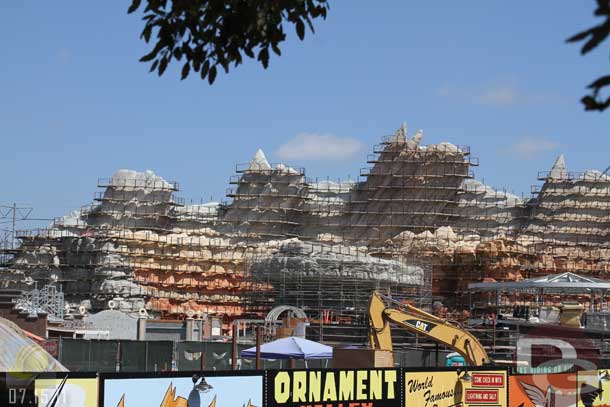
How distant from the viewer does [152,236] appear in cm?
8238

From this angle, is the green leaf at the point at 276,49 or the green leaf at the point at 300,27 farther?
the green leaf at the point at 276,49

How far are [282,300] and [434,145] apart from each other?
20331 mm

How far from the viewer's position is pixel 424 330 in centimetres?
2684

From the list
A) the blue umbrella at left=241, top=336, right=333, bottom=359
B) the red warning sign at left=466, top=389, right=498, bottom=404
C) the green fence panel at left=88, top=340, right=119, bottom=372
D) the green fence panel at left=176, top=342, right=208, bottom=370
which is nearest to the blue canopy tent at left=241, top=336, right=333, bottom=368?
the blue umbrella at left=241, top=336, right=333, bottom=359

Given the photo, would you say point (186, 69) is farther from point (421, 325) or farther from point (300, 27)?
point (421, 325)

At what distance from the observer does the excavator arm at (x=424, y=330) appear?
26484mm

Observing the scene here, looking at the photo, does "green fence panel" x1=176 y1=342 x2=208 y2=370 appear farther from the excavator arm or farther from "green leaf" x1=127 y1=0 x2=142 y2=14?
"green leaf" x1=127 y1=0 x2=142 y2=14

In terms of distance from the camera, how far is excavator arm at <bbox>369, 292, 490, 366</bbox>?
26.5m

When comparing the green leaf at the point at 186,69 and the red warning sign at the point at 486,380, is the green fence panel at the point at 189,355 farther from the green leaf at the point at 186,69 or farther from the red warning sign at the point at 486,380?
the green leaf at the point at 186,69

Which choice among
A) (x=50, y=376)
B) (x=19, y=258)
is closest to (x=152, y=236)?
(x=19, y=258)

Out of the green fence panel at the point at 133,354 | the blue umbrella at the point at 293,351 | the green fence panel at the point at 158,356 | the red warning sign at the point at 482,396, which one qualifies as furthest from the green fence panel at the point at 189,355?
the red warning sign at the point at 482,396

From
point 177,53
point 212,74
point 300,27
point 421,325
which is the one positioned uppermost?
point 300,27

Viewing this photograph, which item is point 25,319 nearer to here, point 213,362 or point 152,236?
point 213,362

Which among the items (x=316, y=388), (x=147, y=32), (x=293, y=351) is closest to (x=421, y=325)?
(x=293, y=351)
